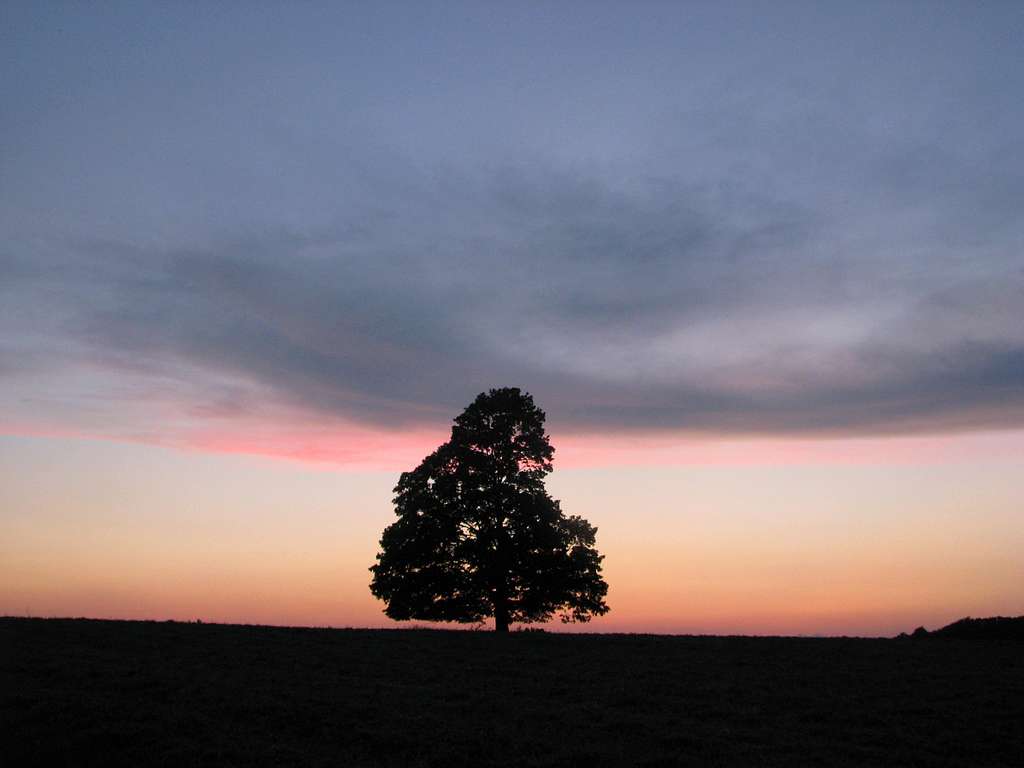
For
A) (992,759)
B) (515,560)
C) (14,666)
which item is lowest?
(992,759)

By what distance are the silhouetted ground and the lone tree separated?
1020 centimetres

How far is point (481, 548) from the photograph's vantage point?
41062 millimetres

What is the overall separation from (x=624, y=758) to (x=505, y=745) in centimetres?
242

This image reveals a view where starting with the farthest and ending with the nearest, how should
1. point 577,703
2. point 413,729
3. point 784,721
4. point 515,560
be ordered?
point 515,560 → point 577,703 → point 784,721 → point 413,729

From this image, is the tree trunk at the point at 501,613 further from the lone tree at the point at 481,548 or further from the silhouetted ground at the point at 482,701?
the silhouetted ground at the point at 482,701

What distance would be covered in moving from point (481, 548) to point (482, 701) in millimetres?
19888

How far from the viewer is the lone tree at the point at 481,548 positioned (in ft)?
135

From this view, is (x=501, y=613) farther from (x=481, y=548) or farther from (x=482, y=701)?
(x=482, y=701)

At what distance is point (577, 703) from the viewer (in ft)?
70.4

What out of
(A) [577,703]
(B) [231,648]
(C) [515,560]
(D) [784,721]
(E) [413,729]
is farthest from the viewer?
(C) [515,560]

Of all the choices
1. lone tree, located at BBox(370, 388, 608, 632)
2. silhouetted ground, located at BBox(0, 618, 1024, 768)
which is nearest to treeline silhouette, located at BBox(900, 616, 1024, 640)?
silhouetted ground, located at BBox(0, 618, 1024, 768)

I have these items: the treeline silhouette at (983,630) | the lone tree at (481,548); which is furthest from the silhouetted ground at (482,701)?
the lone tree at (481,548)

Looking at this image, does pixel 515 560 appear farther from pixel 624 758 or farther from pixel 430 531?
pixel 624 758

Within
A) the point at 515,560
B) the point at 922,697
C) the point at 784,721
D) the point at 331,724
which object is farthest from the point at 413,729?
the point at 515,560
